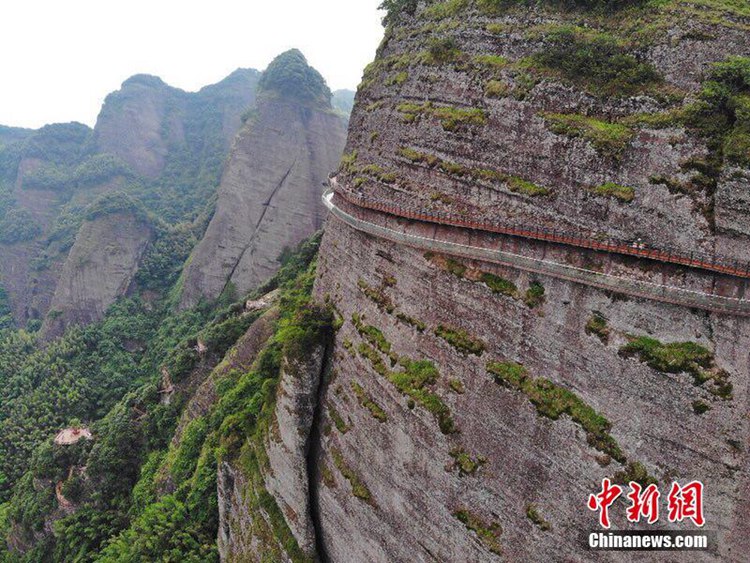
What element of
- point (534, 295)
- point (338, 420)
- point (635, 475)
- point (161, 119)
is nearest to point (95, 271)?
point (338, 420)

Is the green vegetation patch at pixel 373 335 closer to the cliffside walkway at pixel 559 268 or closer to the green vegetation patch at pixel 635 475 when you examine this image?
the cliffside walkway at pixel 559 268

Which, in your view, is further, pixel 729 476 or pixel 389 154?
pixel 389 154

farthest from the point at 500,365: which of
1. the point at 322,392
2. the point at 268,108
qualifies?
the point at 268,108

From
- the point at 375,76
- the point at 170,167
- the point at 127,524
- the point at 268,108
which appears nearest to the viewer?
the point at 375,76

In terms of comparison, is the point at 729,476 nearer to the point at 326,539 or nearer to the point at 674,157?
the point at 674,157

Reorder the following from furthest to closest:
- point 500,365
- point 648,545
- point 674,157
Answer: point 500,365 < point 674,157 < point 648,545

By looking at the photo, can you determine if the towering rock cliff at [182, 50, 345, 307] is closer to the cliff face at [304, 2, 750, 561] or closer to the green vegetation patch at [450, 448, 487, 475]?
the cliff face at [304, 2, 750, 561]

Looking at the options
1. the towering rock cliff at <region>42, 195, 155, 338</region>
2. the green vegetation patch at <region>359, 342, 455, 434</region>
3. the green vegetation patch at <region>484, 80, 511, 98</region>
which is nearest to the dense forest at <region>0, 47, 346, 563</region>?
the towering rock cliff at <region>42, 195, 155, 338</region>

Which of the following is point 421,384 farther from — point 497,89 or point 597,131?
point 497,89
